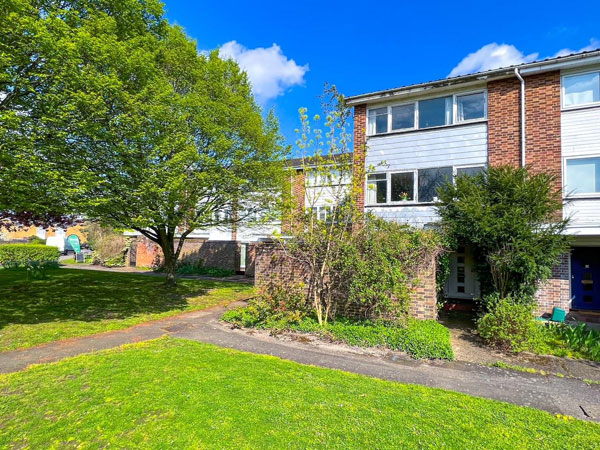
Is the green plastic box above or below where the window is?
below

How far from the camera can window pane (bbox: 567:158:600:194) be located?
1014 cm

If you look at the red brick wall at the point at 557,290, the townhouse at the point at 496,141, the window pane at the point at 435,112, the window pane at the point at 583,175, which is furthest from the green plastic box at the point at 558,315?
the window pane at the point at 435,112

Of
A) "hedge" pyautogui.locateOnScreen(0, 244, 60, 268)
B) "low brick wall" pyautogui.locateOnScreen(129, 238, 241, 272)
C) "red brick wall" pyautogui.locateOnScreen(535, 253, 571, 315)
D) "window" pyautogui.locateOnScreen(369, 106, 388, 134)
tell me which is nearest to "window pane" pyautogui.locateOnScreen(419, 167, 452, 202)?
"window" pyautogui.locateOnScreen(369, 106, 388, 134)

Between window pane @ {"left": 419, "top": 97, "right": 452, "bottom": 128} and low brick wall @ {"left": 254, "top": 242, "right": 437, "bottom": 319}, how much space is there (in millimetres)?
7128

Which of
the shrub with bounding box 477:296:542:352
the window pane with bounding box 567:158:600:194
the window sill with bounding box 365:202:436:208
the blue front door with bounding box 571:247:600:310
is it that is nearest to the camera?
the shrub with bounding box 477:296:542:352

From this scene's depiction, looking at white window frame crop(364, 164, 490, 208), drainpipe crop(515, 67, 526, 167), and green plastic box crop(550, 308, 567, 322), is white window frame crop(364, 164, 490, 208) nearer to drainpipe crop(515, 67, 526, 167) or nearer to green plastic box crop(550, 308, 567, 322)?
drainpipe crop(515, 67, 526, 167)

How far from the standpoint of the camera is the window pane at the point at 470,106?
12.1 meters

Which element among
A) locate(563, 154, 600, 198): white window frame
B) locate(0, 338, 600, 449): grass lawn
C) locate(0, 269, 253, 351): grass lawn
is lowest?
locate(0, 269, 253, 351): grass lawn

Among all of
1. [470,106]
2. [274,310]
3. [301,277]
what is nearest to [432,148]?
[470,106]

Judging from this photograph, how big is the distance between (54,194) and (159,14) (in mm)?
7229

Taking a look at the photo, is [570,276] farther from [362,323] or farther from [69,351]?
[69,351]

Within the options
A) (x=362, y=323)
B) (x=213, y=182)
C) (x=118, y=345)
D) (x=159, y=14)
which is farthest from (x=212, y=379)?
(x=159, y=14)

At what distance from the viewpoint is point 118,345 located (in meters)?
6.95

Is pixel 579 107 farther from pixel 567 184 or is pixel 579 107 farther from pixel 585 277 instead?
pixel 585 277
